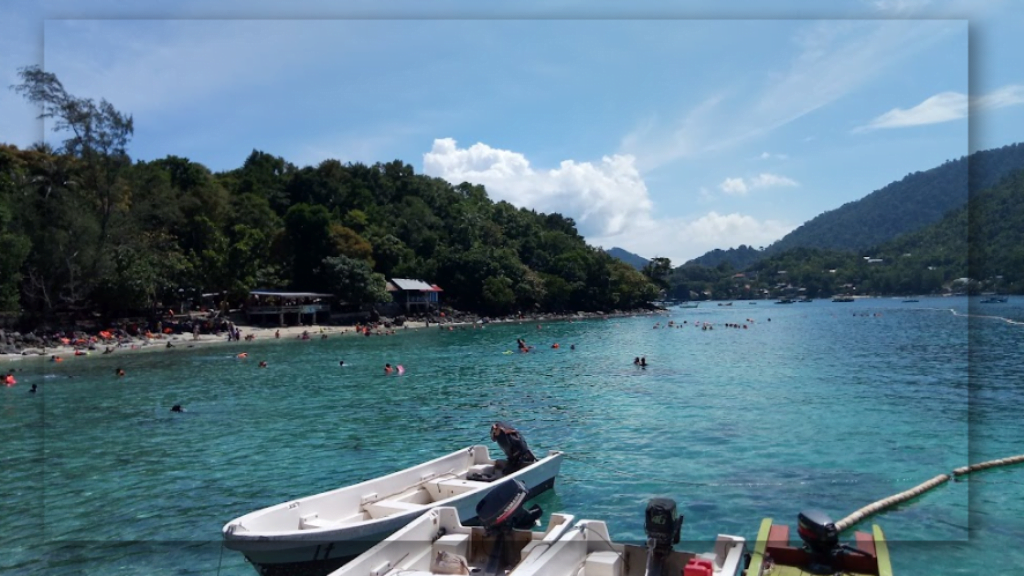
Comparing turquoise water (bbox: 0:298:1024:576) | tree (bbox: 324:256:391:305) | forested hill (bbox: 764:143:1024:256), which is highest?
forested hill (bbox: 764:143:1024:256)

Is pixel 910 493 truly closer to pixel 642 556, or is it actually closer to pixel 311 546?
pixel 642 556

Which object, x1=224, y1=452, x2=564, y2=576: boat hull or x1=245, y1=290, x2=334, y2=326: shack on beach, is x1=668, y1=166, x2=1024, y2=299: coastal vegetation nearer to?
x1=224, y1=452, x2=564, y2=576: boat hull

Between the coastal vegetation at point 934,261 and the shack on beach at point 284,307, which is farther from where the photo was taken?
the shack on beach at point 284,307

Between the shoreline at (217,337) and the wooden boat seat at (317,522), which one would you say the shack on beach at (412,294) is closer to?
the shoreline at (217,337)

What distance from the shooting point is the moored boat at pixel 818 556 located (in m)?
6.80

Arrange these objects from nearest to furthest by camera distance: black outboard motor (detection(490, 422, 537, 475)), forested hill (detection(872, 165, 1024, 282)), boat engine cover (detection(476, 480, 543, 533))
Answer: boat engine cover (detection(476, 480, 543, 533)) < black outboard motor (detection(490, 422, 537, 475)) < forested hill (detection(872, 165, 1024, 282))

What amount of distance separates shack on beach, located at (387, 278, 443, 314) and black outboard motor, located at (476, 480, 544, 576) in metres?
68.8

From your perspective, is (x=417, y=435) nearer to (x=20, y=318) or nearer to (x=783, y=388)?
(x=783, y=388)

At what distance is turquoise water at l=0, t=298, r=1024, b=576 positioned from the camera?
1136cm

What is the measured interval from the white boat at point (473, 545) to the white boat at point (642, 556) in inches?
8.3

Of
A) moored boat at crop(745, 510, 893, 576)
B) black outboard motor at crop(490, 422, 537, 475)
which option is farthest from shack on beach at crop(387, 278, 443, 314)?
moored boat at crop(745, 510, 893, 576)

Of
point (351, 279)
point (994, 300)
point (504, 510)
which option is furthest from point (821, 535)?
point (994, 300)

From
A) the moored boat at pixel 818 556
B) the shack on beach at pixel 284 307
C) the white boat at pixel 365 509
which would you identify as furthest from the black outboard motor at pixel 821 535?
the shack on beach at pixel 284 307

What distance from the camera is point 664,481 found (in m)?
14.2
